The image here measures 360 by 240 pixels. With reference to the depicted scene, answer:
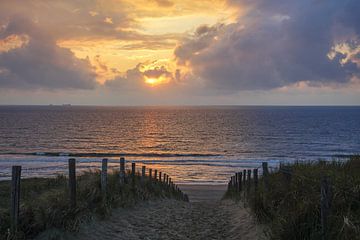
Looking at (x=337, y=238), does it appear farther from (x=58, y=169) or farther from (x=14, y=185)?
(x=58, y=169)

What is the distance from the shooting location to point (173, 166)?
170 feet

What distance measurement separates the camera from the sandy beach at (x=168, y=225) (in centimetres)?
1035

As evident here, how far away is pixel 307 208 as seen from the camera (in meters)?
8.37

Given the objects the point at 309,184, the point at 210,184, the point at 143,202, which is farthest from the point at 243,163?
the point at 309,184

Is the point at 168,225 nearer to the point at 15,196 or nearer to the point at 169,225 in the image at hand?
the point at 169,225

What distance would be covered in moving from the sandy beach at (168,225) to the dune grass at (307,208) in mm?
802

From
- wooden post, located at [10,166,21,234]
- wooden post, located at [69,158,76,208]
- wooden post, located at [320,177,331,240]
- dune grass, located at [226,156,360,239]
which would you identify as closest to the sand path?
wooden post, located at [69,158,76,208]

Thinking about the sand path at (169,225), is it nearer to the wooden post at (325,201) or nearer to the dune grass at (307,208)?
the dune grass at (307,208)

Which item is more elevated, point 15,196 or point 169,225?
point 15,196

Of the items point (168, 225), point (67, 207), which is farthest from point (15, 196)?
point (168, 225)

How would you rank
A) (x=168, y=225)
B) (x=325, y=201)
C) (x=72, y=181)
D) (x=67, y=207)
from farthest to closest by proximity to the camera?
1. (x=168, y=225)
2. (x=72, y=181)
3. (x=67, y=207)
4. (x=325, y=201)

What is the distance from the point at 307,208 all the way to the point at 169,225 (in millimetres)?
5101

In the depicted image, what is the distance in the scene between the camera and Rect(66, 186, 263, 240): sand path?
34.1 feet

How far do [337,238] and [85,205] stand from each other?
6641 mm
